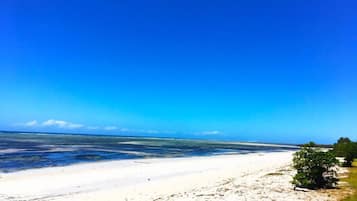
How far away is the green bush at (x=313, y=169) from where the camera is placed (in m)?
16.4

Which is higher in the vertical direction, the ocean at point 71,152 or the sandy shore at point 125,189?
the ocean at point 71,152

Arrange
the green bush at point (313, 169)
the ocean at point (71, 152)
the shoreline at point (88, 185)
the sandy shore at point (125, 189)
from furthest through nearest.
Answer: the ocean at point (71, 152)
the green bush at point (313, 169)
the shoreline at point (88, 185)
the sandy shore at point (125, 189)

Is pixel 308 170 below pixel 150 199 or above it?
above

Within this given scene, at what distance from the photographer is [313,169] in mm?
16562

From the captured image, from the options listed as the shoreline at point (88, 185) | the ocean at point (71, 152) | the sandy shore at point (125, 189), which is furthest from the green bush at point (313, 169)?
the ocean at point (71, 152)

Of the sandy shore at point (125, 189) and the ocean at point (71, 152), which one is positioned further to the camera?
the ocean at point (71, 152)

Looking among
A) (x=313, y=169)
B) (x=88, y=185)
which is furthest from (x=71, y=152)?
(x=313, y=169)

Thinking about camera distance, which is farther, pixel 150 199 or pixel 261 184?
pixel 261 184

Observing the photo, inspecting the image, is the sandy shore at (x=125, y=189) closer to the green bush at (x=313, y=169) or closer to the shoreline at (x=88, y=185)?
the shoreline at (x=88, y=185)

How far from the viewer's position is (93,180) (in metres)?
19.2

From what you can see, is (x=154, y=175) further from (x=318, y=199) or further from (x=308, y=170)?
(x=318, y=199)

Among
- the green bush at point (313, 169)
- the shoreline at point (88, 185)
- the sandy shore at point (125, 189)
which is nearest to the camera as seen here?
the sandy shore at point (125, 189)

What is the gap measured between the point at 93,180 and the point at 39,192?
4.52 meters

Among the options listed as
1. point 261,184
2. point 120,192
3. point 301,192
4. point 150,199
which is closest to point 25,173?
point 120,192
